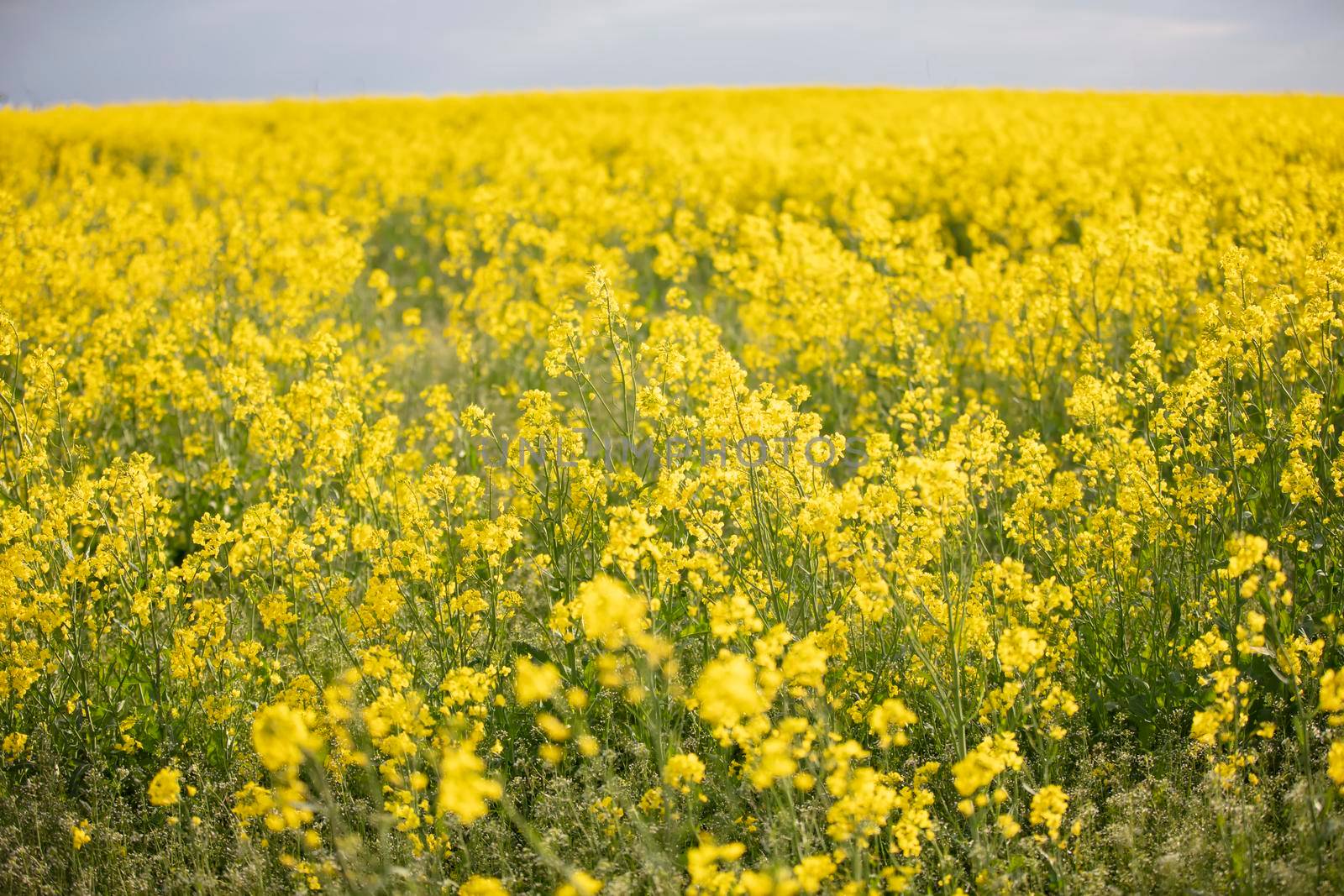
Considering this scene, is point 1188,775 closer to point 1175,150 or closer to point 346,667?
point 346,667

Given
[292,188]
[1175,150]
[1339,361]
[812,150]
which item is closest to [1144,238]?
[1339,361]

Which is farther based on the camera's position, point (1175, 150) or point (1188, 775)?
point (1175, 150)

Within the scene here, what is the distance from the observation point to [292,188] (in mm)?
12953

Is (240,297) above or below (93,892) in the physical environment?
above

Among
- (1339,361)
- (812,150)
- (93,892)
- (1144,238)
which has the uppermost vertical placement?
(812,150)

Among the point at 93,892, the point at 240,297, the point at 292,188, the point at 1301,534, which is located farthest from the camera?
the point at 292,188

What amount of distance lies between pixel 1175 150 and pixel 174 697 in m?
12.0

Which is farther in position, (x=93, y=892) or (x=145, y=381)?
(x=145, y=381)

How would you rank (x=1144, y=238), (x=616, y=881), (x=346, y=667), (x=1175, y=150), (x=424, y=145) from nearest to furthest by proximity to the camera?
(x=616, y=881), (x=346, y=667), (x=1144, y=238), (x=1175, y=150), (x=424, y=145)

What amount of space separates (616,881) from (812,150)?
488 inches

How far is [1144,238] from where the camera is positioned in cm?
525

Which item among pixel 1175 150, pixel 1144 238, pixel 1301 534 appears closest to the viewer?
pixel 1301 534

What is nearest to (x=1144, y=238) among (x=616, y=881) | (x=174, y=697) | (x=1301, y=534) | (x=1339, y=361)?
(x=1339, y=361)

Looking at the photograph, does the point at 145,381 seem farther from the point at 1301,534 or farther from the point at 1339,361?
the point at 1339,361
